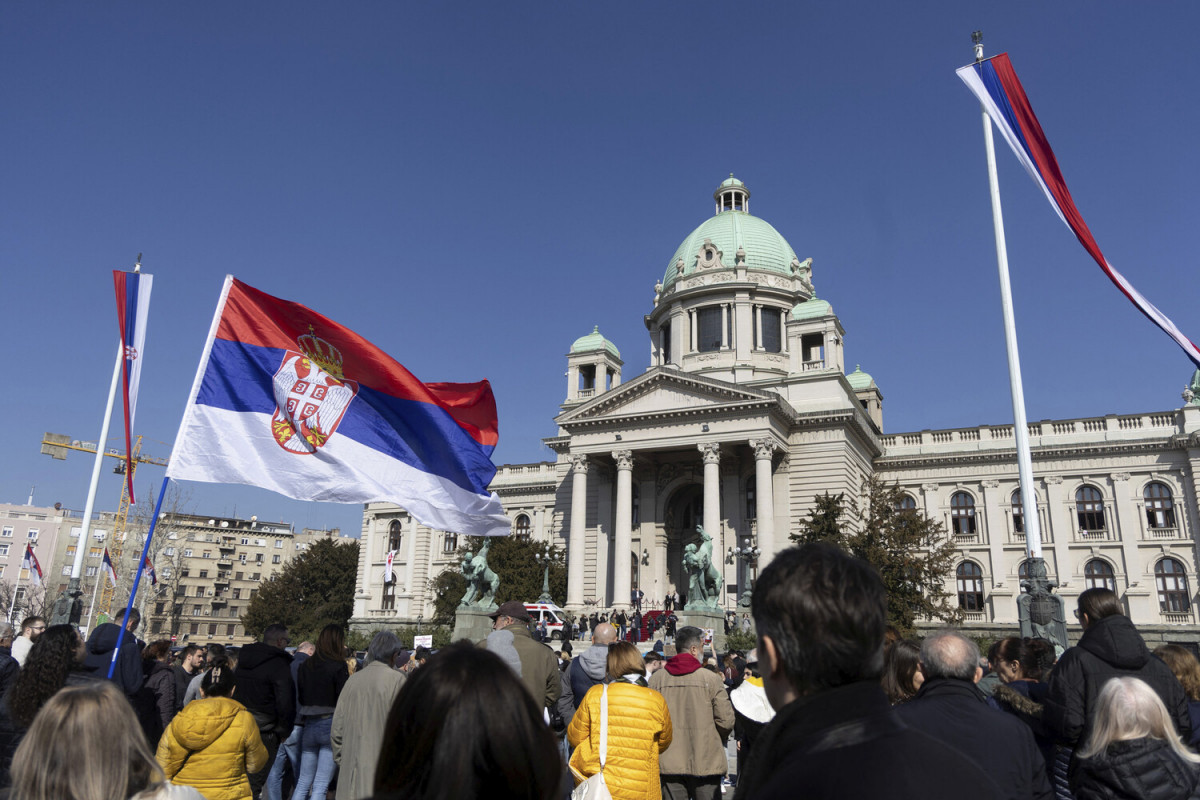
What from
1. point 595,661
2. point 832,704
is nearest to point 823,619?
point 832,704

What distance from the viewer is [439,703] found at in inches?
89.6

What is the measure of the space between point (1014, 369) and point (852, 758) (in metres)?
15.7

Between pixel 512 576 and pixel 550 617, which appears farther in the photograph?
pixel 512 576

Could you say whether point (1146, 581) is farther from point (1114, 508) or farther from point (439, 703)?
point (439, 703)

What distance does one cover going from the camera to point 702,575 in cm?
2939

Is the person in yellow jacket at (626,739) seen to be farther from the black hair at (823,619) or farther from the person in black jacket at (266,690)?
the black hair at (823,619)

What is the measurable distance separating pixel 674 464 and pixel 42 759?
43913mm

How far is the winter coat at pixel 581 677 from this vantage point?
8336 millimetres

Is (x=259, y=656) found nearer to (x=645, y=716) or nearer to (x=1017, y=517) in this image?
(x=645, y=716)

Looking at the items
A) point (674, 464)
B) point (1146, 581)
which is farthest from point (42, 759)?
point (1146, 581)

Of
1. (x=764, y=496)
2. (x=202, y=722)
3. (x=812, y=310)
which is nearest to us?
(x=202, y=722)

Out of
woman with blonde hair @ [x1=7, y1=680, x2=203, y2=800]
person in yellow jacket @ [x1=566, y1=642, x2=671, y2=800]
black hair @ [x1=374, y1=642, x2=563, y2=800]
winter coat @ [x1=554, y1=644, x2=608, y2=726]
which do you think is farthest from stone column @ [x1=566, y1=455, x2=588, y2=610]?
black hair @ [x1=374, y1=642, x2=563, y2=800]

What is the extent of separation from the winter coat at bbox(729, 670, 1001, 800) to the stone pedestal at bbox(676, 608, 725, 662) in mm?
27481

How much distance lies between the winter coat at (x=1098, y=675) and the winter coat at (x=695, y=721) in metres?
2.47
